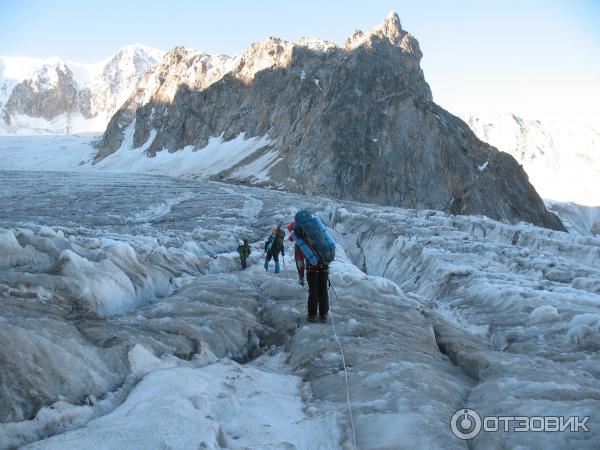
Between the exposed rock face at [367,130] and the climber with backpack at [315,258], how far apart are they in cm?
5189

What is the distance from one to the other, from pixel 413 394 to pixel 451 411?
394 mm

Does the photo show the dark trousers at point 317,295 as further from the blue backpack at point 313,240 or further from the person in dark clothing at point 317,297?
the blue backpack at point 313,240

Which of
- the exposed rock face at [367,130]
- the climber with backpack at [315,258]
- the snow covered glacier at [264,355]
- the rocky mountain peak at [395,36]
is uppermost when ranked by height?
the rocky mountain peak at [395,36]

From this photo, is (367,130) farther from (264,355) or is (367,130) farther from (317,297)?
(264,355)

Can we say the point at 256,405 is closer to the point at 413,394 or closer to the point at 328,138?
the point at 413,394

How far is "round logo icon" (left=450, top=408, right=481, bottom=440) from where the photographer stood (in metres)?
4.54

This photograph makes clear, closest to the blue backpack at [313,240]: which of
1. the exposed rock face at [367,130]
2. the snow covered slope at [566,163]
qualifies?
the exposed rock face at [367,130]

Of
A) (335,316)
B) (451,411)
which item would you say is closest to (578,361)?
(451,411)

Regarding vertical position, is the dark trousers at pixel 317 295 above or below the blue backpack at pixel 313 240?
below

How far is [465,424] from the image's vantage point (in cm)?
467

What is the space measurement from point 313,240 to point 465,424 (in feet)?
12.8

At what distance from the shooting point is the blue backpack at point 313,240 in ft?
26.1

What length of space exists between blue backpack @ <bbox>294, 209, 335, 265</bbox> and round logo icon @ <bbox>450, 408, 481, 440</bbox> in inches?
136

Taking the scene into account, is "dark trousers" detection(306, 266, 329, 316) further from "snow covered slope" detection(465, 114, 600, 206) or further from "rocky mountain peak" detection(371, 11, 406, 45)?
"snow covered slope" detection(465, 114, 600, 206)
